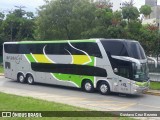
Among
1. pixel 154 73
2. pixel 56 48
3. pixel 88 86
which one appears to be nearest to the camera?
pixel 88 86

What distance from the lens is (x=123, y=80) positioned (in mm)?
18484

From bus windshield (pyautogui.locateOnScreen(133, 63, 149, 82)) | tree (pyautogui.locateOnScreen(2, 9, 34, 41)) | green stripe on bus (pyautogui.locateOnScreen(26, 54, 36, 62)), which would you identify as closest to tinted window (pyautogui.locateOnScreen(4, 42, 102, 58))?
green stripe on bus (pyautogui.locateOnScreen(26, 54, 36, 62))

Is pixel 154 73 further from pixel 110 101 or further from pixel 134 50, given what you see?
pixel 110 101

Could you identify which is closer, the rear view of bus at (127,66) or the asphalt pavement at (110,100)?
the asphalt pavement at (110,100)

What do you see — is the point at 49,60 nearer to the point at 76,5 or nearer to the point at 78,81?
the point at 78,81

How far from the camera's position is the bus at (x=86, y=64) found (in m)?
18.4

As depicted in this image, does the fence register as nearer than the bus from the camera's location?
No

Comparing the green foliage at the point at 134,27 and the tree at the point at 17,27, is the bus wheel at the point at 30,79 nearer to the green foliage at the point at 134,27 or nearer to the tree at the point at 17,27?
the green foliage at the point at 134,27

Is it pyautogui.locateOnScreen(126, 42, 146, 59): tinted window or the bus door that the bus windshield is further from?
pyautogui.locateOnScreen(126, 42, 146, 59): tinted window

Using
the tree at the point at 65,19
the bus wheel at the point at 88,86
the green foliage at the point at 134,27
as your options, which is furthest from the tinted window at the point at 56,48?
the green foliage at the point at 134,27

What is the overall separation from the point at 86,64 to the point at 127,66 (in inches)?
117

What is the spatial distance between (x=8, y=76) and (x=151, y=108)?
14554 millimetres

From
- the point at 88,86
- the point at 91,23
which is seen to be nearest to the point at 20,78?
the point at 88,86

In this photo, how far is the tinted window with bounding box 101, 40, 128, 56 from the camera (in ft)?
60.9
